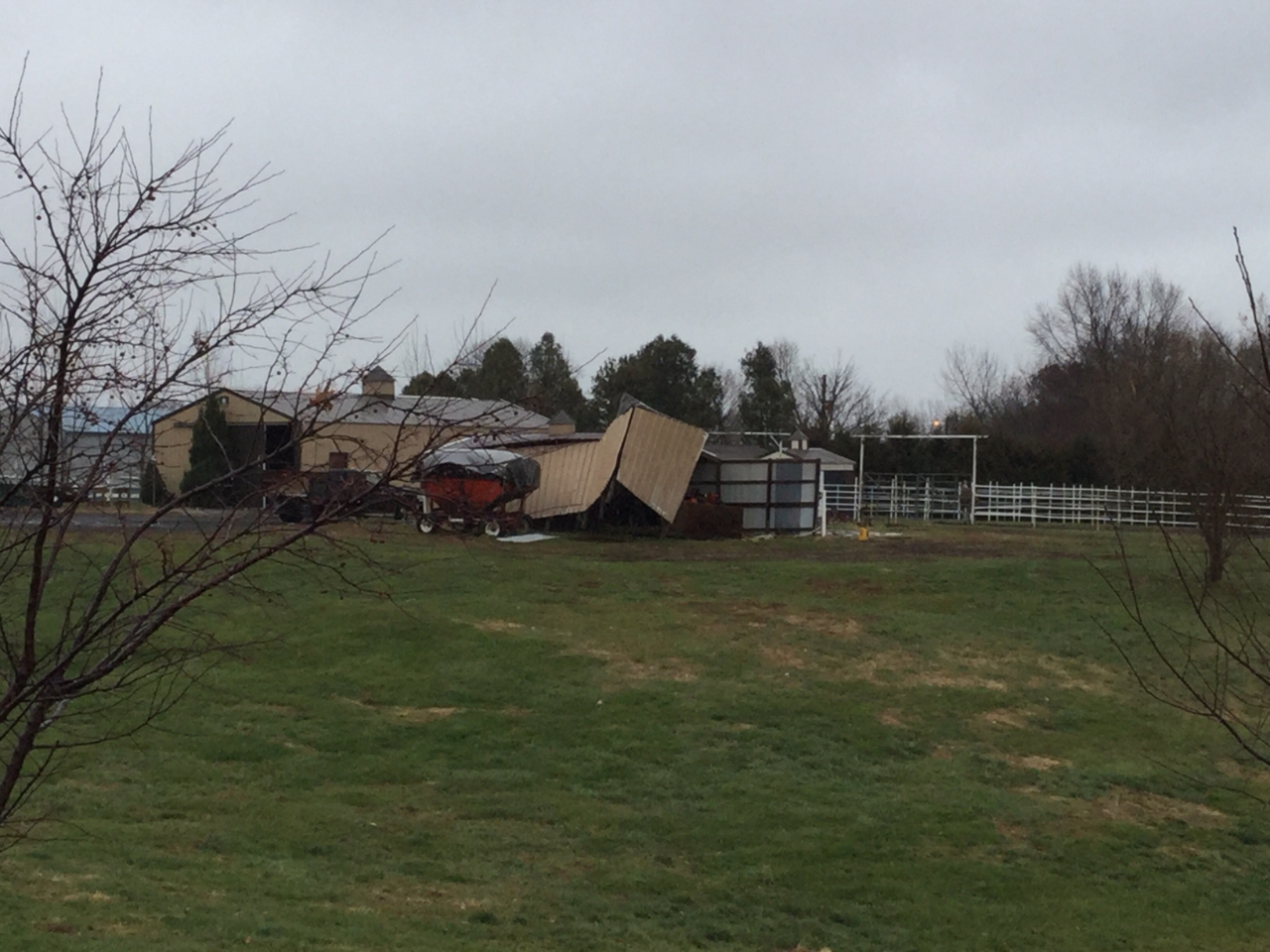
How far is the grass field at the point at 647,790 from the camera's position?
8.23 meters

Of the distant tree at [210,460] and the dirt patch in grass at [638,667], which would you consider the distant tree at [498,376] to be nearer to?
the distant tree at [210,460]

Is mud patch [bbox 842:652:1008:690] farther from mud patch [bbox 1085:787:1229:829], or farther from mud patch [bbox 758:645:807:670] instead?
mud patch [bbox 1085:787:1229:829]

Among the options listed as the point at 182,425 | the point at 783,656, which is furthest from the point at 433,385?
the point at 783,656

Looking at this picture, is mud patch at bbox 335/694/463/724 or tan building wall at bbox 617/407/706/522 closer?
mud patch at bbox 335/694/463/724

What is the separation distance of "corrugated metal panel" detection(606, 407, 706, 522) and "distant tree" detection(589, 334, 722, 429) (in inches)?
851

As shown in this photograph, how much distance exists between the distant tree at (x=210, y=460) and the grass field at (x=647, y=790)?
0.42 m

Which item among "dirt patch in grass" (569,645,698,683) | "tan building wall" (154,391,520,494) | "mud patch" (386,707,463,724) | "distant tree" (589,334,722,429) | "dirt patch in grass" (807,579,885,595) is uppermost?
"distant tree" (589,334,722,429)

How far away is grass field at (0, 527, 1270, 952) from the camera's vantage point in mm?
8227

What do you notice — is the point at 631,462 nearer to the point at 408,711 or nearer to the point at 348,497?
the point at 408,711

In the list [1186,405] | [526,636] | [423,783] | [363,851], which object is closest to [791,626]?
[526,636]

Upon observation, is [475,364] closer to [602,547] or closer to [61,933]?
[61,933]

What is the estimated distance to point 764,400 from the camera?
58344 mm

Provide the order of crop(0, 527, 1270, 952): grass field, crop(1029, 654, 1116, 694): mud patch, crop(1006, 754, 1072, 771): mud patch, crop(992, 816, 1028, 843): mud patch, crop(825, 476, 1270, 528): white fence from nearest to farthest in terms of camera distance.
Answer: crop(0, 527, 1270, 952): grass field
crop(992, 816, 1028, 843): mud patch
crop(1006, 754, 1072, 771): mud patch
crop(1029, 654, 1116, 694): mud patch
crop(825, 476, 1270, 528): white fence

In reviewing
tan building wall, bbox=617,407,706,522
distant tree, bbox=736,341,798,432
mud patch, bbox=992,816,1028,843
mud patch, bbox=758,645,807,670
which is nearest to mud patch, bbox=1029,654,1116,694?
mud patch, bbox=758,645,807,670
